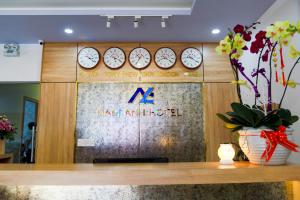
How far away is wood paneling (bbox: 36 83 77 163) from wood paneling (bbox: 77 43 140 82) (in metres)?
0.24

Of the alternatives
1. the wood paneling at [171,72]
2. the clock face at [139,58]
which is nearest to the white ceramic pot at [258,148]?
the wood paneling at [171,72]

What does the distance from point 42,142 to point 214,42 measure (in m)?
3.01

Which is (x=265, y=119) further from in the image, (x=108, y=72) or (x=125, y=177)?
(x=108, y=72)

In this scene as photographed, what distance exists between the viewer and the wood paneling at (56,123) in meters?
3.62

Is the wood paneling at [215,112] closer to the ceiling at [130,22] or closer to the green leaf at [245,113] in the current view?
the ceiling at [130,22]

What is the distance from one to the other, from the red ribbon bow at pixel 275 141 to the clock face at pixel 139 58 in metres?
2.81

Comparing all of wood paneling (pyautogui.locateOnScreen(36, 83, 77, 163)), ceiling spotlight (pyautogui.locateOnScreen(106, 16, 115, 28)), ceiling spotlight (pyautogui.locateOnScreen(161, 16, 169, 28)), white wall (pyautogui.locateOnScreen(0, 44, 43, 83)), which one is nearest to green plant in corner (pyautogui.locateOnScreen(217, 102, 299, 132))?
ceiling spotlight (pyautogui.locateOnScreen(161, 16, 169, 28))

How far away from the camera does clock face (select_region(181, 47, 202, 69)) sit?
381 centimetres

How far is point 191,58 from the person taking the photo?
3.82 m

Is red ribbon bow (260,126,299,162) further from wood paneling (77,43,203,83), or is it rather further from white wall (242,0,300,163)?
wood paneling (77,43,203,83)

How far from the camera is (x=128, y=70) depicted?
3.81 metres

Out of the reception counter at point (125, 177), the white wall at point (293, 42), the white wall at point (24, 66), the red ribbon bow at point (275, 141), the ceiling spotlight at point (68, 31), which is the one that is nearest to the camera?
the reception counter at point (125, 177)

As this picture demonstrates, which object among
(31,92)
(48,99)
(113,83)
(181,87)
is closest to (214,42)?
(181,87)

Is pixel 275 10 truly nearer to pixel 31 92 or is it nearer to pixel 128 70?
pixel 128 70
